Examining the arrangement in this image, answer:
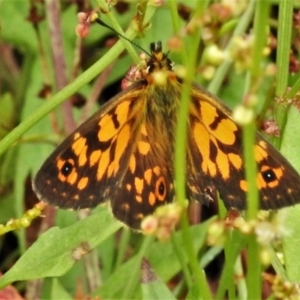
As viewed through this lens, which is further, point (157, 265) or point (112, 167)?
point (157, 265)

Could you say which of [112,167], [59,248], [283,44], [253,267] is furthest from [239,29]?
[253,267]

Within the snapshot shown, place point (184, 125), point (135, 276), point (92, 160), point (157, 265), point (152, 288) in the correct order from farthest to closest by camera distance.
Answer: point (157, 265), point (135, 276), point (92, 160), point (152, 288), point (184, 125)

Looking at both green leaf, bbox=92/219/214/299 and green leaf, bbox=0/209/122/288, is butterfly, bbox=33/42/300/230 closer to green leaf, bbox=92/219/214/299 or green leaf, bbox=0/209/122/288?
green leaf, bbox=0/209/122/288

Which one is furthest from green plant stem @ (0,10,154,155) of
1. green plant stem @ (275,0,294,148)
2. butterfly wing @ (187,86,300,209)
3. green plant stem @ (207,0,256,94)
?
green plant stem @ (207,0,256,94)

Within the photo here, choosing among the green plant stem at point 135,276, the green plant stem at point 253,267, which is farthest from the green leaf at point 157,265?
the green plant stem at point 253,267

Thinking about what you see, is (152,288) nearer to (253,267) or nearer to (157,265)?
(253,267)

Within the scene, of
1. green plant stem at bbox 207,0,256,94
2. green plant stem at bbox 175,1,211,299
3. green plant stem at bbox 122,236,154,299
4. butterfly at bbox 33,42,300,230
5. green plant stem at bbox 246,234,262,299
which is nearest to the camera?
green plant stem at bbox 175,1,211,299

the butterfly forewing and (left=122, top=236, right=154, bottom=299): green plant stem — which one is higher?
the butterfly forewing

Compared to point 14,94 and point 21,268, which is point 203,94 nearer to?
point 21,268
